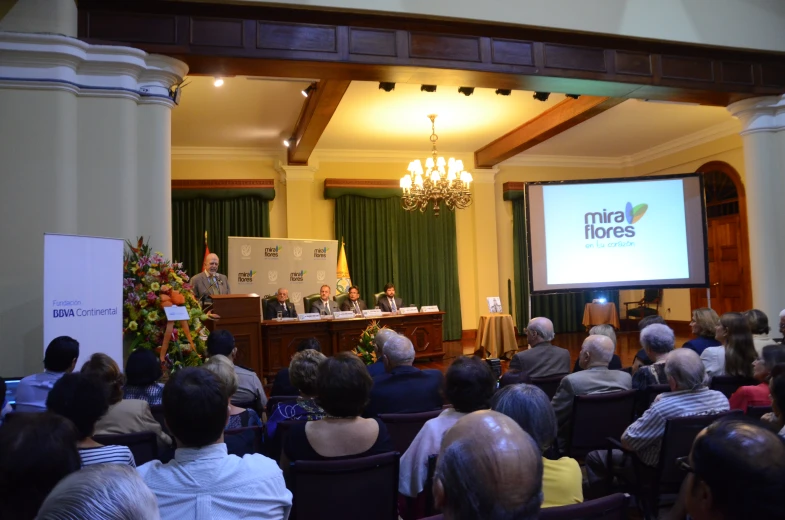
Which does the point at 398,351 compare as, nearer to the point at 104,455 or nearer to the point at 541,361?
the point at 541,361

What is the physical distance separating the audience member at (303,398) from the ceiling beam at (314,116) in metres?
3.61

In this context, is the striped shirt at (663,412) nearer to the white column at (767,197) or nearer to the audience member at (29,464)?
the audience member at (29,464)

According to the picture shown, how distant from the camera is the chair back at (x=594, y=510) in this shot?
4.43 ft

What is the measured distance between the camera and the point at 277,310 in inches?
300

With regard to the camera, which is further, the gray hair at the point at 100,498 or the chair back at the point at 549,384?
the chair back at the point at 549,384

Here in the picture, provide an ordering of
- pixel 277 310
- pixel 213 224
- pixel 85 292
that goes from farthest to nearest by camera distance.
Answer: pixel 213 224 < pixel 277 310 < pixel 85 292

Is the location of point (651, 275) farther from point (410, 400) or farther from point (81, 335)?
point (81, 335)

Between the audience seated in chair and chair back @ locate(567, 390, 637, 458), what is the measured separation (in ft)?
5.84

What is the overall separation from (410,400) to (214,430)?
4.74 ft

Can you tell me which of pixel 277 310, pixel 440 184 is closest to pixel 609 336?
pixel 440 184

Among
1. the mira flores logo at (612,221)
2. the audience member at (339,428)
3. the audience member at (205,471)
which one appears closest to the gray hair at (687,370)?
the audience member at (339,428)

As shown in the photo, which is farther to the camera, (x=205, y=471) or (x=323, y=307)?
(x=323, y=307)

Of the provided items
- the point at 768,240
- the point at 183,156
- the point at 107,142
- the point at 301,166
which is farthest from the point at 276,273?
the point at 768,240

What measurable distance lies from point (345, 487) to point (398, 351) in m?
1.17
